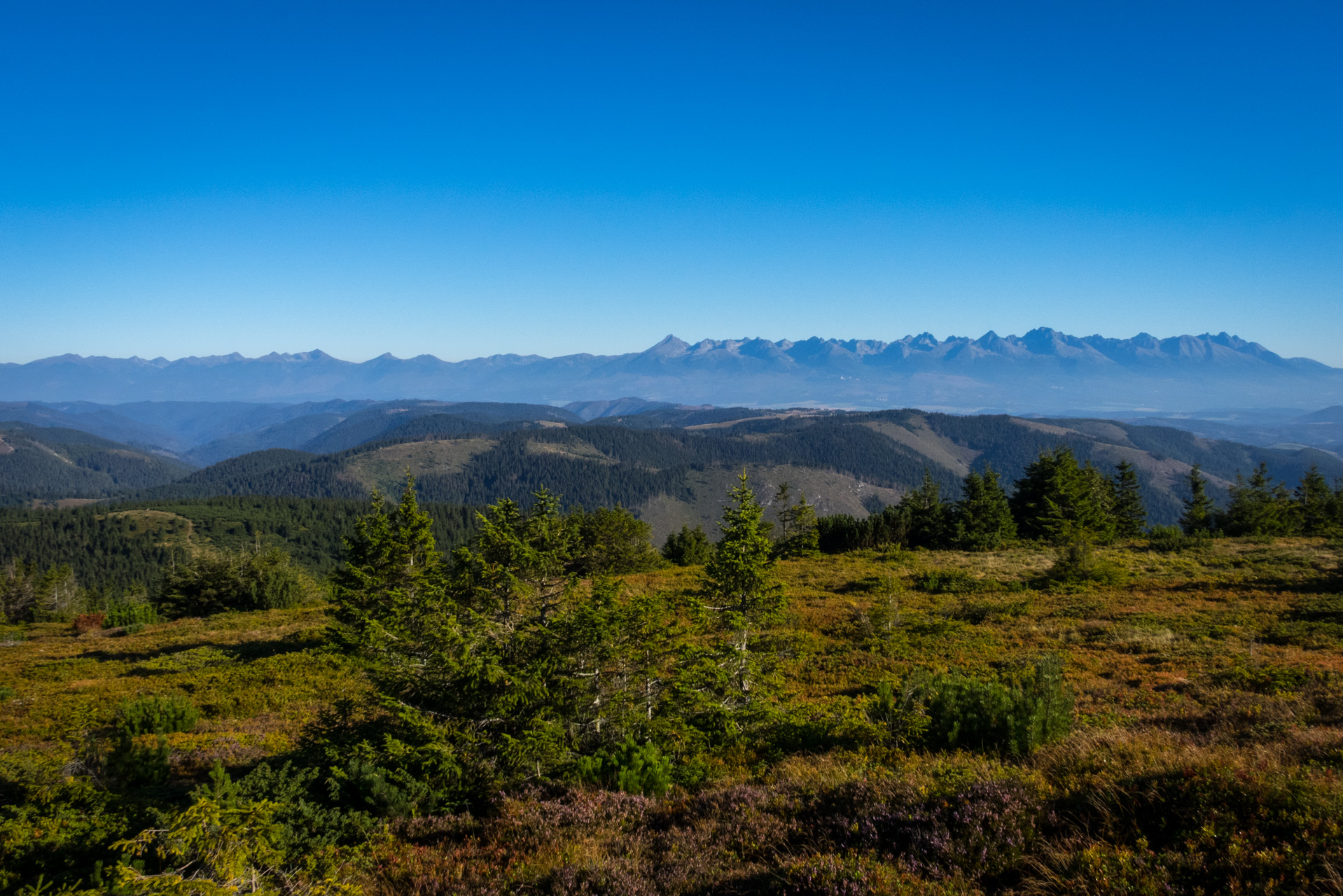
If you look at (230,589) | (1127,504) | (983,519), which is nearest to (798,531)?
(983,519)

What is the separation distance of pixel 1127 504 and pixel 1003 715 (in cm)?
6953

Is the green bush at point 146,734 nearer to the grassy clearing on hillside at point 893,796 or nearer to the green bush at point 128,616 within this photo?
the grassy clearing on hillside at point 893,796

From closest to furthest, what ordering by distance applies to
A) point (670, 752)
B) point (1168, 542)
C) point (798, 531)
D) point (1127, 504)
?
1. point (670, 752)
2. point (1168, 542)
3. point (798, 531)
4. point (1127, 504)

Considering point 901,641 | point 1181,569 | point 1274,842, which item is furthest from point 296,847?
point 1181,569

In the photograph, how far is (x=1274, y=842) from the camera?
480 centimetres

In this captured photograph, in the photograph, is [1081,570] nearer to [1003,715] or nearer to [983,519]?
[983,519]

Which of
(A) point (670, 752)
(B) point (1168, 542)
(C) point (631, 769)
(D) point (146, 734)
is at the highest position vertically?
(C) point (631, 769)

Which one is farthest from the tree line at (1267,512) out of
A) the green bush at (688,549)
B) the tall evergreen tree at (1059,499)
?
the green bush at (688,549)

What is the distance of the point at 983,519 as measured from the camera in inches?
2000

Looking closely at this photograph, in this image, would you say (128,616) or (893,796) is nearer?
(893,796)

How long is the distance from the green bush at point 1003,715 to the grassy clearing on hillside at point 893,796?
1.72 feet

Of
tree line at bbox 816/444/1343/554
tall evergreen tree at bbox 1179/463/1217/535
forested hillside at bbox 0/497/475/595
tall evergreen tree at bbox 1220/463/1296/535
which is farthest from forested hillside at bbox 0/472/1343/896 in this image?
forested hillside at bbox 0/497/475/595

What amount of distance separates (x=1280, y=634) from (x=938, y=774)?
795 inches

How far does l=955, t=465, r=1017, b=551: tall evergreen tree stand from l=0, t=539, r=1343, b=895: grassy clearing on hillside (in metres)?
27.8
